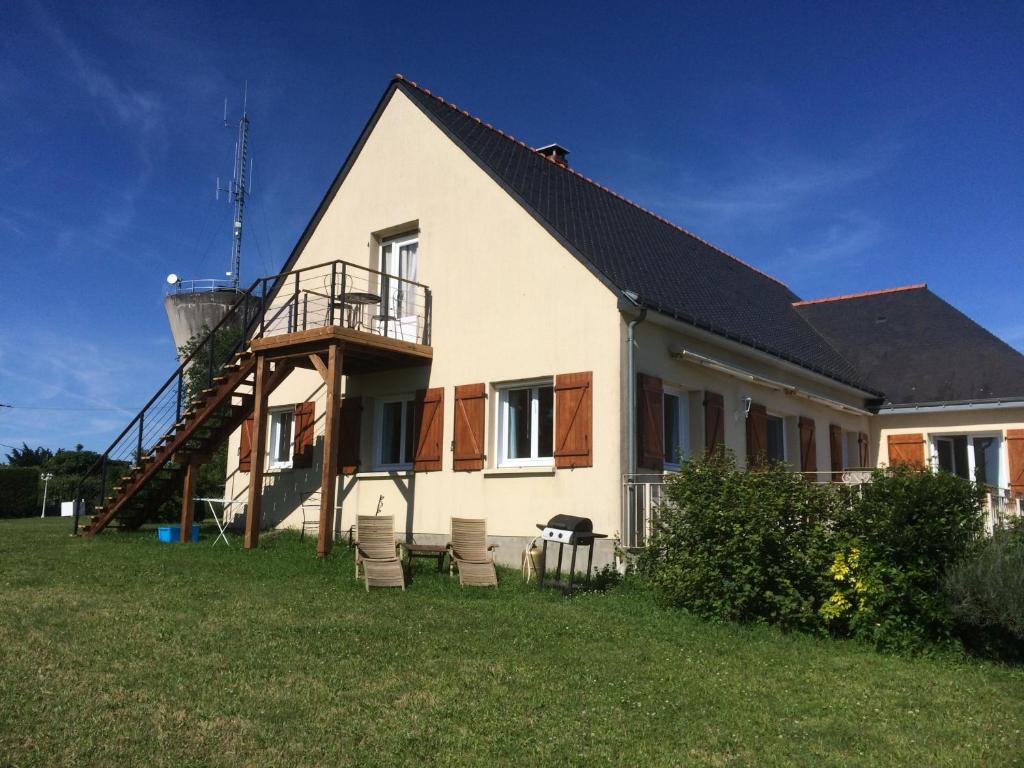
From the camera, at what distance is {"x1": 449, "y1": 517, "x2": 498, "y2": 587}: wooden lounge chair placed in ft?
34.8

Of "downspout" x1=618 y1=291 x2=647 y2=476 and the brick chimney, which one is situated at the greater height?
the brick chimney

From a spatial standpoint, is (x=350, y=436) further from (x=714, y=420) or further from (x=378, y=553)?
(x=714, y=420)

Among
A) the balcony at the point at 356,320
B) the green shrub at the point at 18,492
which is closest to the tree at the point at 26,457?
the green shrub at the point at 18,492

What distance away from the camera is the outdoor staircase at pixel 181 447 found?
47.5ft

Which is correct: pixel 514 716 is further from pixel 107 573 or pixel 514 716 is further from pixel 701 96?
pixel 701 96

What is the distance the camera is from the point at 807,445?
1666 cm

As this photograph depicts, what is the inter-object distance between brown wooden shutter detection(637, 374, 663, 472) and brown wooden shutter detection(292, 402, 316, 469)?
21.9ft

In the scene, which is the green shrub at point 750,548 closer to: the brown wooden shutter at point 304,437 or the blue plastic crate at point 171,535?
the brown wooden shutter at point 304,437

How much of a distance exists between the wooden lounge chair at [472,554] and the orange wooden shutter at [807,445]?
26.2ft

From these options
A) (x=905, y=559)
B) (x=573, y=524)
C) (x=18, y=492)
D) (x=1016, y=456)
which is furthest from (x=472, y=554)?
(x=18, y=492)

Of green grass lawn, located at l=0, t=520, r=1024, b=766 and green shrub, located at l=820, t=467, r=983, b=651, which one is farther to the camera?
green shrub, located at l=820, t=467, r=983, b=651

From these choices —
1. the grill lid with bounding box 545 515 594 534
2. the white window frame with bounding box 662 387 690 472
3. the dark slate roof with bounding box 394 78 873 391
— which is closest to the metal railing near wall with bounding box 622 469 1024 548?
the grill lid with bounding box 545 515 594 534

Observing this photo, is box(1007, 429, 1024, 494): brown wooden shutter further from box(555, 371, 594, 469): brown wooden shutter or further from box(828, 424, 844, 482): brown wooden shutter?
box(555, 371, 594, 469): brown wooden shutter

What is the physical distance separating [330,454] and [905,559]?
7.70 m
